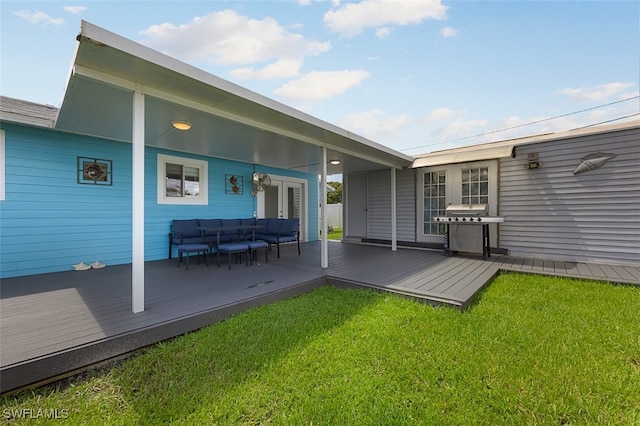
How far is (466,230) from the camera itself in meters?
6.16

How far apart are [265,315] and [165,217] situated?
4138 millimetres

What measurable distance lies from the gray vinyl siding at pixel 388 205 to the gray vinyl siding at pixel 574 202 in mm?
2228

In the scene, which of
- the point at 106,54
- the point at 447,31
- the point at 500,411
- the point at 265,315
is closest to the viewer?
the point at 500,411

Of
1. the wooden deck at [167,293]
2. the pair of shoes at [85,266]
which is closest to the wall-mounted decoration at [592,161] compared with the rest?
the wooden deck at [167,293]

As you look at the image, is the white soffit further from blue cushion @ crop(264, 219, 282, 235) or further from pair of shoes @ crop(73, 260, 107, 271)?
pair of shoes @ crop(73, 260, 107, 271)

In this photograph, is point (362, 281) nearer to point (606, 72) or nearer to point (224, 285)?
point (224, 285)

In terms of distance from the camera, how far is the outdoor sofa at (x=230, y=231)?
18.8 ft

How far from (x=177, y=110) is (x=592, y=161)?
720 centimetres

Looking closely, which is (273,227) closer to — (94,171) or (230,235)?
(230,235)

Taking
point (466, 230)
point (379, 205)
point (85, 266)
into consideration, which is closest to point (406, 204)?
point (379, 205)

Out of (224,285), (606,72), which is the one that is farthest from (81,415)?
(606,72)

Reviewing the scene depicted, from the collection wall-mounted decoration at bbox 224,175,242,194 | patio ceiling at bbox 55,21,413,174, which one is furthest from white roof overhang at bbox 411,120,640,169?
wall-mounted decoration at bbox 224,175,242,194

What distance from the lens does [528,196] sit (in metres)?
5.76

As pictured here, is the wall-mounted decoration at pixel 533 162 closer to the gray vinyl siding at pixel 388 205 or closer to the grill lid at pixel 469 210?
the grill lid at pixel 469 210
